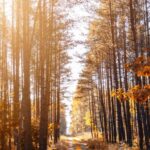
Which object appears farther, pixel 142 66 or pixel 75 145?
pixel 75 145

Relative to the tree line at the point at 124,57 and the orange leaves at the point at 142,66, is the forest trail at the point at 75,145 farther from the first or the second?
the orange leaves at the point at 142,66

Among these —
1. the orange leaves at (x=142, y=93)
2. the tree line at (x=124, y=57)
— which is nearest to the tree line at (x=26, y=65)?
the tree line at (x=124, y=57)

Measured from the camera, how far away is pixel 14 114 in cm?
1645

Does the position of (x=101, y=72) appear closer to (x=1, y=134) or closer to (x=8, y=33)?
(x=8, y=33)

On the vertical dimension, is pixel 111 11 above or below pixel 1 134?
above

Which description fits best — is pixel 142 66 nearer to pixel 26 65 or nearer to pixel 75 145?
pixel 26 65

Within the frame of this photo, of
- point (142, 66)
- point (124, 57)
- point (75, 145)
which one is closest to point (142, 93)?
point (142, 66)

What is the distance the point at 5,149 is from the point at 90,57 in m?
17.6


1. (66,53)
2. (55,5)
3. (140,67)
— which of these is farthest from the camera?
(66,53)

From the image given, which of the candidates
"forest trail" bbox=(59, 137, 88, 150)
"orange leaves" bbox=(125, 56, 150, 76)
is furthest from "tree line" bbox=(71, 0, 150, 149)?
"forest trail" bbox=(59, 137, 88, 150)

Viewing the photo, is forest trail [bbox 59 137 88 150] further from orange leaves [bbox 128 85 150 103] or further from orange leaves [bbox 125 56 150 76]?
orange leaves [bbox 125 56 150 76]

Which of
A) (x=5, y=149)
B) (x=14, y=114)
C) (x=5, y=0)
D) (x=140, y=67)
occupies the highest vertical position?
(x=5, y=0)

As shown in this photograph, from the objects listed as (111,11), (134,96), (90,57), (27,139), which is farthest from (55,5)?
A: (90,57)

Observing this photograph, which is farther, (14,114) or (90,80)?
(90,80)
